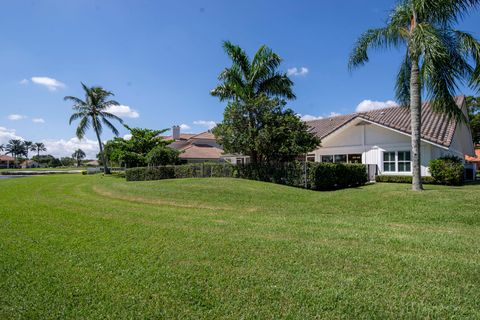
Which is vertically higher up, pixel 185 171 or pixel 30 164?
pixel 30 164

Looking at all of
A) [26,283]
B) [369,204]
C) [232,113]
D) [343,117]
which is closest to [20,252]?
[26,283]

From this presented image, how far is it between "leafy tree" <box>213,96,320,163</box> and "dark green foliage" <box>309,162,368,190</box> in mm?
1658

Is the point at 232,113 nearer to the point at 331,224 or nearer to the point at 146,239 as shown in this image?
the point at 331,224

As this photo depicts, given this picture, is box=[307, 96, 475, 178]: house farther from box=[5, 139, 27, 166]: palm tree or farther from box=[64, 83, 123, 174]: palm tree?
box=[5, 139, 27, 166]: palm tree

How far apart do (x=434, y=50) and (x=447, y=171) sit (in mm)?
8722

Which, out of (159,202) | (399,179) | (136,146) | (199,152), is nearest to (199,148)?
(199,152)

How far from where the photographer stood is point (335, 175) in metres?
17.0

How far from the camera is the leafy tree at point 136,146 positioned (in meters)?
33.9

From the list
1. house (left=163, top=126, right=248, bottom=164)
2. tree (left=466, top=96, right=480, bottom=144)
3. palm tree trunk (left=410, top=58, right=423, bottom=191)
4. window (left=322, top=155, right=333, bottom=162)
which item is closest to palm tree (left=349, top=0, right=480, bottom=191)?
palm tree trunk (left=410, top=58, right=423, bottom=191)

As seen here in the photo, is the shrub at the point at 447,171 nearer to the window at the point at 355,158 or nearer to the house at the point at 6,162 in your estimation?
the window at the point at 355,158

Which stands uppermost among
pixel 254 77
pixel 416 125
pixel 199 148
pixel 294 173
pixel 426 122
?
pixel 254 77

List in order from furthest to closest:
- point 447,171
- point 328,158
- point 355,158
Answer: point 328,158 → point 355,158 → point 447,171

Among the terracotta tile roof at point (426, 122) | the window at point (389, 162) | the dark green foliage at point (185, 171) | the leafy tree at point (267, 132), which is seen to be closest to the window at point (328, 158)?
the terracotta tile roof at point (426, 122)

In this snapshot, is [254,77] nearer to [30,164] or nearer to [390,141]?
[390,141]
